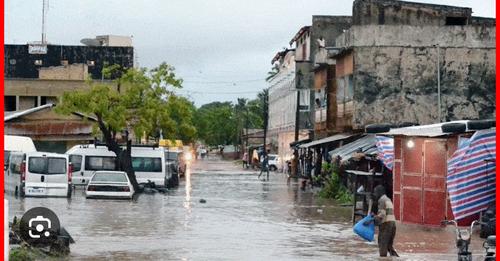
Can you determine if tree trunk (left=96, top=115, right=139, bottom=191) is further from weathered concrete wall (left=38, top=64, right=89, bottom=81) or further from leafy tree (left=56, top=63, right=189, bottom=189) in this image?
weathered concrete wall (left=38, top=64, right=89, bottom=81)

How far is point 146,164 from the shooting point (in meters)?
50.1

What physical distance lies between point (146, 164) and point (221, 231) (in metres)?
23.1

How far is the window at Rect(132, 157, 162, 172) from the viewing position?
50.0 metres

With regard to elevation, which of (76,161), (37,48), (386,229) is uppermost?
(37,48)

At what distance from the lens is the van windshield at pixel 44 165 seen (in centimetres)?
4053

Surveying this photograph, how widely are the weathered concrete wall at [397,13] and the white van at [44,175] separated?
20503 millimetres

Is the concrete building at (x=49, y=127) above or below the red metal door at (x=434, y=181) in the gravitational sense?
above

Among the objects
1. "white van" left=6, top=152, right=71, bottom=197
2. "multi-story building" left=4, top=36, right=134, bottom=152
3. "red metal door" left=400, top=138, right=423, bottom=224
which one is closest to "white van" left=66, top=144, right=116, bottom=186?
"multi-story building" left=4, top=36, right=134, bottom=152

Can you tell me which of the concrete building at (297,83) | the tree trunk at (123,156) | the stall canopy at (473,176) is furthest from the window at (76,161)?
the stall canopy at (473,176)

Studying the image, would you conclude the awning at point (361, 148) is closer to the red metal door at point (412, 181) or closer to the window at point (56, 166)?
the red metal door at point (412, 181)

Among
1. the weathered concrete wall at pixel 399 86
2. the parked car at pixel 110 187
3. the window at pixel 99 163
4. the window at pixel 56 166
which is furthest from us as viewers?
the weathered concrete wall at pixel 399 86

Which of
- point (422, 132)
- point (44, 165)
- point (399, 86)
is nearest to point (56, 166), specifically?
point (44, 165)

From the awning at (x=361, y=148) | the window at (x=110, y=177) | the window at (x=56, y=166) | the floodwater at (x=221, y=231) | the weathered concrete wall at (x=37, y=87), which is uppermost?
the weathered concrete wall at (x=37, y=87)

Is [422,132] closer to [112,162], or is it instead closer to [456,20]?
[112,162]
